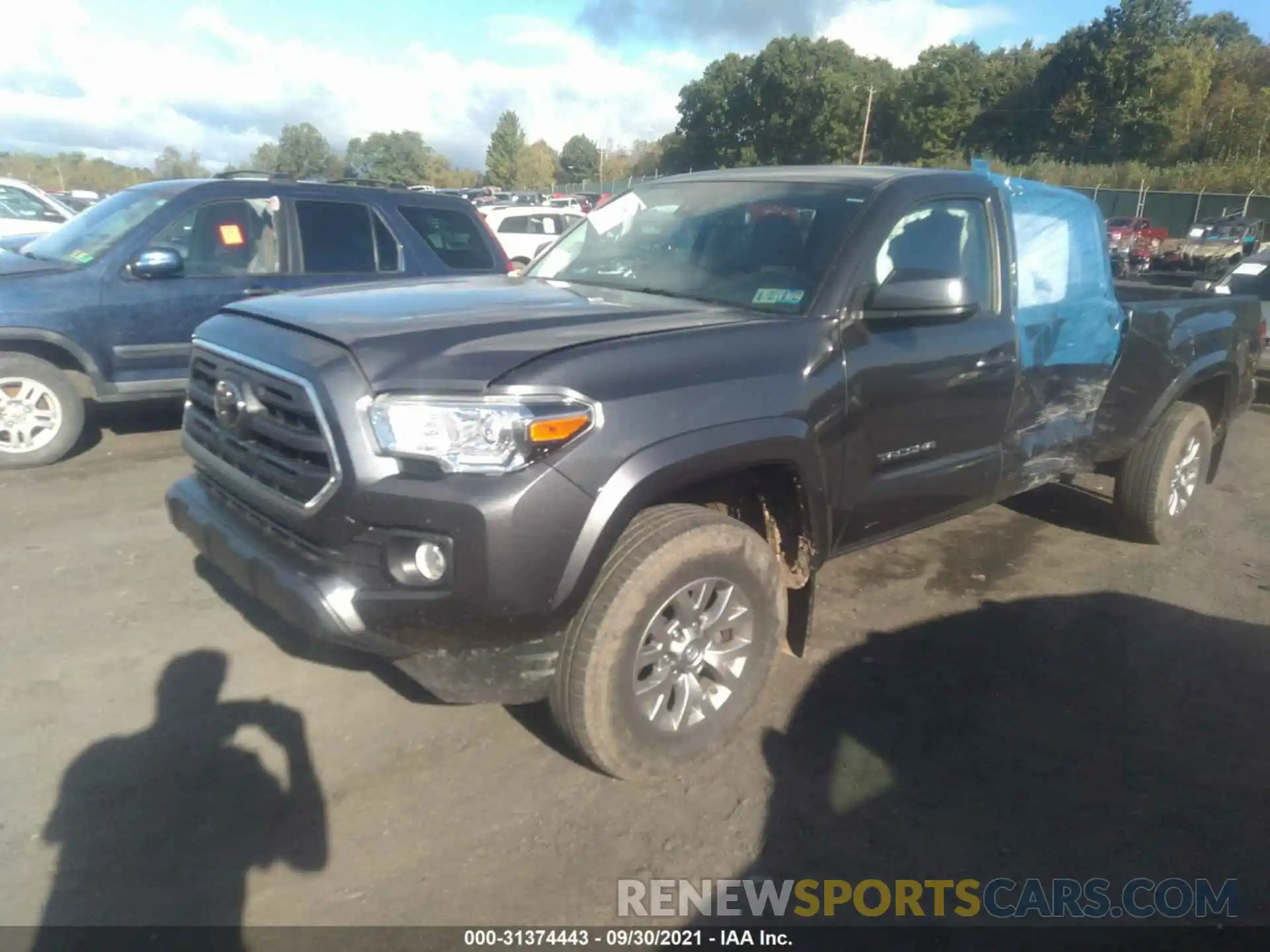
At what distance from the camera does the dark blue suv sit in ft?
18.9

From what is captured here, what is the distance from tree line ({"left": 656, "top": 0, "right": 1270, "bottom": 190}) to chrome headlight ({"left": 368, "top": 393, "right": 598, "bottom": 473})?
4695 centimetres

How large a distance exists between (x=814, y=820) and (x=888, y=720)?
0.71 meters

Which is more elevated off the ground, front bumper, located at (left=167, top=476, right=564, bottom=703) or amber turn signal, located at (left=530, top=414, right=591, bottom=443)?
amber turn signal, located at (left=530, top=414, right=591, bottom=443)

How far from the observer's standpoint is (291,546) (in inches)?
108

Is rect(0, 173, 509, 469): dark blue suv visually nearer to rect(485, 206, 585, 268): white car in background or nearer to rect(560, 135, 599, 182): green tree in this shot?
rect(485, 206, 585, 268): white car in background

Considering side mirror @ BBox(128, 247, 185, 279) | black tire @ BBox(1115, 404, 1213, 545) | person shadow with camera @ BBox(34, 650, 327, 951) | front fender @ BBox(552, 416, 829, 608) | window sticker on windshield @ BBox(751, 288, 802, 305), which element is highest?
window sticker on windshield @ BBox(751, 288, 802, 305)

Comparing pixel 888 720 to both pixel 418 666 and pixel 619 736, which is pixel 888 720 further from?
pixel 418 666

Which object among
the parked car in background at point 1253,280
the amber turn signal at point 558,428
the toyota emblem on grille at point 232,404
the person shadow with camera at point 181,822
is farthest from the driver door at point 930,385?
the parked car in background at point 1253,280

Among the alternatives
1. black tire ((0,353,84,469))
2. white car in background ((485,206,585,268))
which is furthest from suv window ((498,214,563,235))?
black tire ((0,353,84,469))

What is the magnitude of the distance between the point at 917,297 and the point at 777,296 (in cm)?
49

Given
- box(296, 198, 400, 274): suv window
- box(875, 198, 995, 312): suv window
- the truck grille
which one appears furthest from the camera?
box(296, 198, 400, 274): suv window

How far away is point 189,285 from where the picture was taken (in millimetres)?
6102

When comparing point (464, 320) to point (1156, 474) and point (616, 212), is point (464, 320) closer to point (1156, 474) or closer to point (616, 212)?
point (616, 212)

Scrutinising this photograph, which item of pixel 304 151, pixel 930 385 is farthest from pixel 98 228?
pixel 304 151
